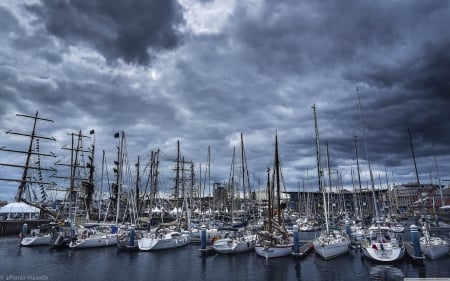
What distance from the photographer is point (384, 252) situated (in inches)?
1323

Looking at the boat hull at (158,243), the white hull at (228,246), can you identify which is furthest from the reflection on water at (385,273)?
the boat hull at (158,243)

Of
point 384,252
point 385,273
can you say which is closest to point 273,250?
point 385,273

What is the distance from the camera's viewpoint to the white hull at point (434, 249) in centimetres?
3428

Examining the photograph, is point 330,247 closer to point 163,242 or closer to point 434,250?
point 434,250

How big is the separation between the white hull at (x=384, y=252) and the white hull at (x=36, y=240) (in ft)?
180

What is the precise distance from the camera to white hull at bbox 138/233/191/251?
44.8 metres

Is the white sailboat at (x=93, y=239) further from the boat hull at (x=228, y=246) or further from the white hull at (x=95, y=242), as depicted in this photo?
the boat hull at (x=228, y=246)

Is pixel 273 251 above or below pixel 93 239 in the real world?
below

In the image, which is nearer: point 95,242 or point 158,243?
point 158,243

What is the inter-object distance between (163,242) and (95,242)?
13.0 meters

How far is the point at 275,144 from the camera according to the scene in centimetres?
4303

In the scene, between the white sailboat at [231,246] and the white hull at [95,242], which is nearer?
the white sailboat at [231,246]

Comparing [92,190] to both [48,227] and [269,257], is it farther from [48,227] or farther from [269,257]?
[269,257]

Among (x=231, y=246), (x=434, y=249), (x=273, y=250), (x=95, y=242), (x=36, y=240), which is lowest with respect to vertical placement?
(x=95, y=242)
